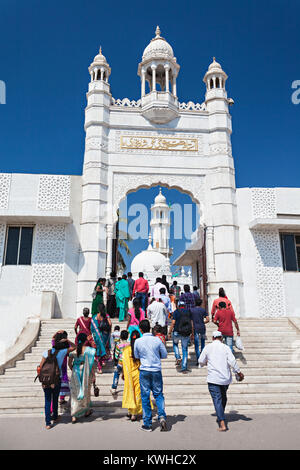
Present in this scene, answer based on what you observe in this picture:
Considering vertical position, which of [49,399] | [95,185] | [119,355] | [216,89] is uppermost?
[216,89]

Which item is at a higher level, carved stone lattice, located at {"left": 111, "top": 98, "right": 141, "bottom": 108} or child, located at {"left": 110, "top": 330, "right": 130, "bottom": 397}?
carved stone lattice, located at {"left": 111, "top": 98, "right": 141, "bottom": 108}

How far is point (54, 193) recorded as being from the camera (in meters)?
11.4

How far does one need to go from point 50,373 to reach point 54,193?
25.6 feet

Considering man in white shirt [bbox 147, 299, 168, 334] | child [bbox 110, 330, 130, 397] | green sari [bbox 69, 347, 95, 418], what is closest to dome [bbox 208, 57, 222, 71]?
man in white shirt [bbox 147, 299, 168, 334]

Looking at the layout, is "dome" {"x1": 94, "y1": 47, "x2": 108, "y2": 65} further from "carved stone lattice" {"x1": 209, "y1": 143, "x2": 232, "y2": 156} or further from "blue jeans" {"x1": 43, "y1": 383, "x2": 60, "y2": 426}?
"blue jeans" {"x1": 43, "y1": 383, "x2": 60, "y2": 426}

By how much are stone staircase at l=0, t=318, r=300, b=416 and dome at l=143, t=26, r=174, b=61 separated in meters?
11.2

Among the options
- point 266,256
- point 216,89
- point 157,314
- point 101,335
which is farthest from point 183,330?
point 216,89

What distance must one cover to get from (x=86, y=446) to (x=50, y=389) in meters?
1.08

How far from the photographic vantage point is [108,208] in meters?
11.8

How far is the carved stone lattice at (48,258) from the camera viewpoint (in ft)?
35.4

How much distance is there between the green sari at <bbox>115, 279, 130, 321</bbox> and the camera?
9.22m

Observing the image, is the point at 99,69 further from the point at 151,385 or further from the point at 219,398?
the point at 219,398

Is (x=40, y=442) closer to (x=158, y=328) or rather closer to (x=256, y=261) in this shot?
(x=158, y=328)
